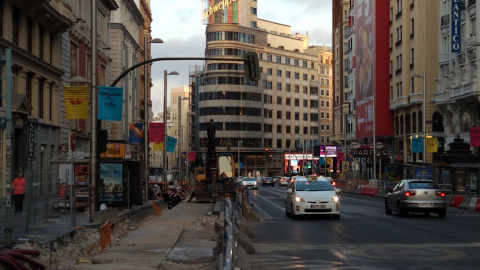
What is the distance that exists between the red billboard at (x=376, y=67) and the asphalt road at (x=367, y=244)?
56799 millimetres

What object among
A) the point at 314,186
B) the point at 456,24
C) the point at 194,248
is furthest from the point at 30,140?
the point at 456,24

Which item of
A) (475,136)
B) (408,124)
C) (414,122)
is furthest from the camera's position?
(408,124)

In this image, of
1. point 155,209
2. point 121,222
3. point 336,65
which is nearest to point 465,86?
point 155,209

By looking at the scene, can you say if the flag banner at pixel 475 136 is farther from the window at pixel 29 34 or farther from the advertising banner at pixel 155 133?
the window at pixel 29 34

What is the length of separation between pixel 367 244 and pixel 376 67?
225ft

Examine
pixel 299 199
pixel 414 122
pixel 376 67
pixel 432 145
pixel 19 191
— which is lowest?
pixel 299 199

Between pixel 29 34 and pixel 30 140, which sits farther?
pixel 29 34

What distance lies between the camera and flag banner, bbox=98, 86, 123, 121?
23.7 metres

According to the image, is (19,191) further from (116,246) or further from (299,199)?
(299,199)

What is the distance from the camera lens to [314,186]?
29516mm

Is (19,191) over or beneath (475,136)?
beneath

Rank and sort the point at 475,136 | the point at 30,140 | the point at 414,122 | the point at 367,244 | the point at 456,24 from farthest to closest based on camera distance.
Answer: the point at 414,122
the point at 456,24
the point at 475,136
the point at 30,140
the point at 367,244

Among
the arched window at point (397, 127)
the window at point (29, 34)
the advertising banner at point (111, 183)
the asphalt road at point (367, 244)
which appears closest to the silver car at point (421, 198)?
the asphalt road at point (367, 244)

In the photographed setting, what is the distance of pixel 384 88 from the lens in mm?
85062
